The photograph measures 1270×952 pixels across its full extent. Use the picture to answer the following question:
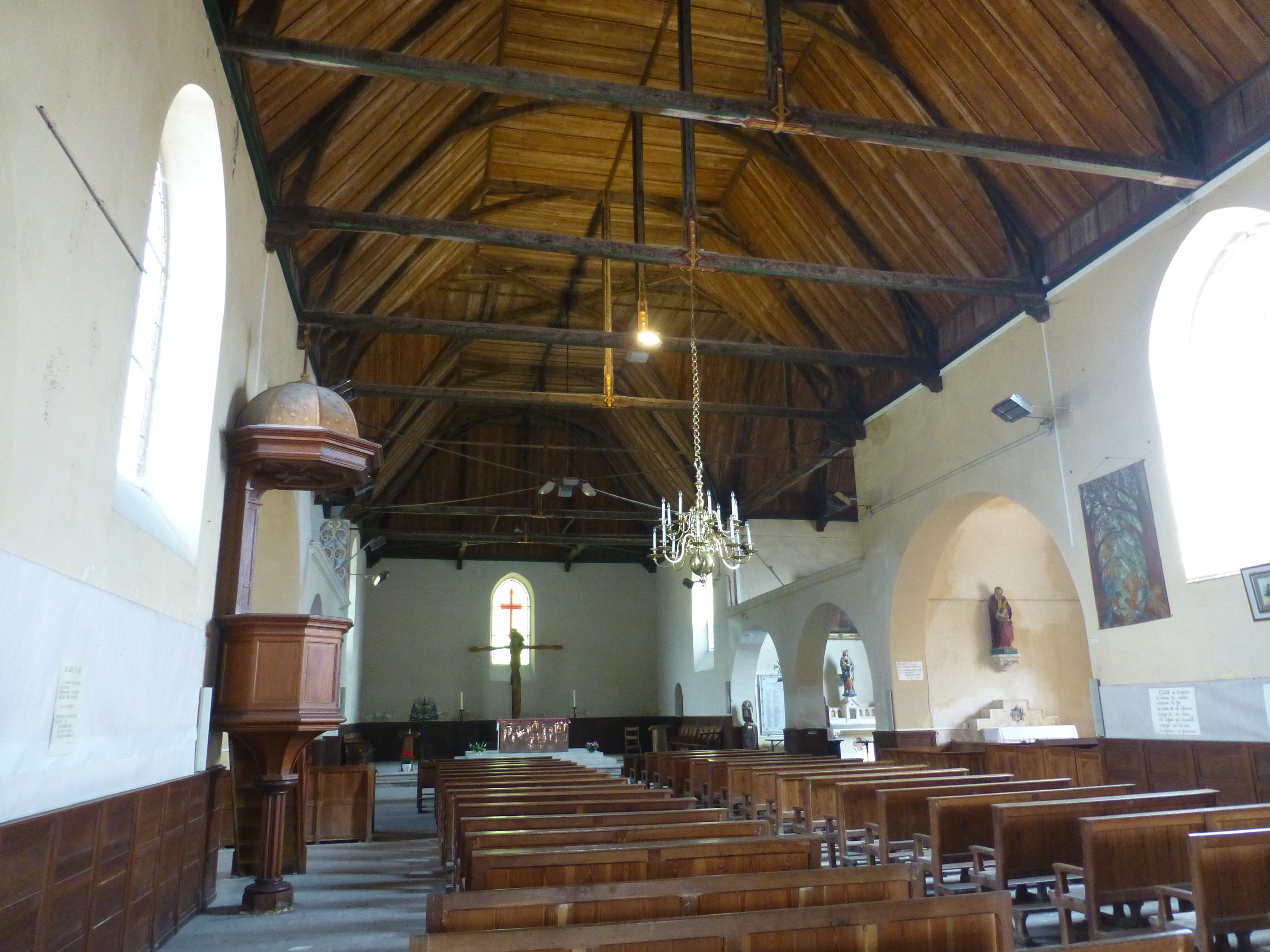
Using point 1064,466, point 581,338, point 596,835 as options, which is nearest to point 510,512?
point 581,338

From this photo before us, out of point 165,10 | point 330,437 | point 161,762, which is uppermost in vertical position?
point 165,10

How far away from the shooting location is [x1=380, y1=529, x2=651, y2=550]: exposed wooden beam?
20219 mm

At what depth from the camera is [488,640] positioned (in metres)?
24.1

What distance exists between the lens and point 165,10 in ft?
15.2

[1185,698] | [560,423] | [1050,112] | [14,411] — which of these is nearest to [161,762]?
[14,411]

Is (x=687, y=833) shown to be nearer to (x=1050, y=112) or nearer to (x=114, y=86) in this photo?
(x=114, y=86)

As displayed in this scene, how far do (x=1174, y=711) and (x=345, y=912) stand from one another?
645 cm

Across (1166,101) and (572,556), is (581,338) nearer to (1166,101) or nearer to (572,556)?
(1166,101)

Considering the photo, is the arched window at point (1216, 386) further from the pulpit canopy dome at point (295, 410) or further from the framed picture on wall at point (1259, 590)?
the pulpit canopy dome at point (295, 410)

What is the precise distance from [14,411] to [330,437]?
10.2ft

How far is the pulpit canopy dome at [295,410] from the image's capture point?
6.29 meters

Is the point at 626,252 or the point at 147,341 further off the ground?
the point at 626,252

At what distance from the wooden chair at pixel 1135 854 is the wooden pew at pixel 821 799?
2586 mm

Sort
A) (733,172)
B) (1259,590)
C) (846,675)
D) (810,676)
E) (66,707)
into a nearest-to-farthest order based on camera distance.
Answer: (66,707) → (1259,590) → (733,172) → (810,676) → (846,675)
